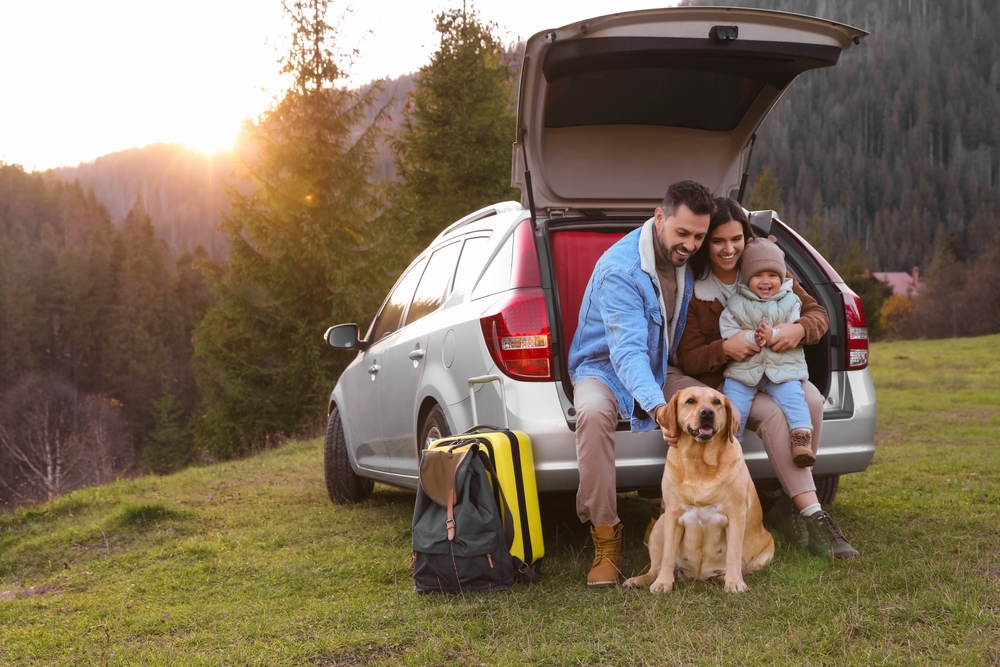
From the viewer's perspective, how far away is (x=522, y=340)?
3.70m

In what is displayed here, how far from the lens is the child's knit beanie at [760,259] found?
13.0ft

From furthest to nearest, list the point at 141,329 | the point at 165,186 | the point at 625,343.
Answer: the point at 165,186
the point at 141,329
the point at 625,343

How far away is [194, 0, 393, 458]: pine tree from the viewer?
20.3m

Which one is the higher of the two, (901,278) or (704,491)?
(704,491)

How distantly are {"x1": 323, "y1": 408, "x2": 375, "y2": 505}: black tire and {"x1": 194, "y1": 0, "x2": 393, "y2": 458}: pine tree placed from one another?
13598 millimetres

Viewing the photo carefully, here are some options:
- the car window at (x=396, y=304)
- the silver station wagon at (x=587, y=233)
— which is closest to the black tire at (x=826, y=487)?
the silver station wagon at (x=587, y=233)

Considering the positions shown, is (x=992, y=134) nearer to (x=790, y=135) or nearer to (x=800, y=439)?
(x=790, y=135)

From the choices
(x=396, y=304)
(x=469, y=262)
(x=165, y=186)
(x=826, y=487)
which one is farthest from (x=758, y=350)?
(x=165, y=186)

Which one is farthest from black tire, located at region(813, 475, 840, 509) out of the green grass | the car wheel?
the car wheel

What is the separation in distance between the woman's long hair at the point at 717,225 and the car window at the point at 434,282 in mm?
1356

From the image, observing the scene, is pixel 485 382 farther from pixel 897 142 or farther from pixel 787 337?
pixel 897 142

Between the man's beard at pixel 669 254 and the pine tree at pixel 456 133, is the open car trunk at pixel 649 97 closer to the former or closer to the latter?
the man's beard at pixel 669 254

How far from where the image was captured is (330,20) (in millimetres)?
21531

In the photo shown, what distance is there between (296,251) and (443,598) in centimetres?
1787
